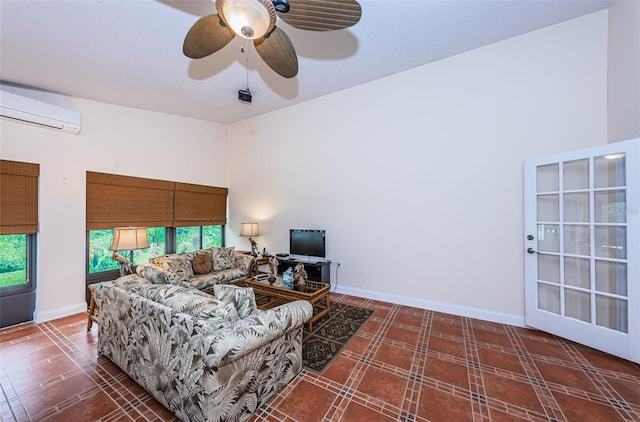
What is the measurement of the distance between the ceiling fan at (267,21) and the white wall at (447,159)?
1.83 meters

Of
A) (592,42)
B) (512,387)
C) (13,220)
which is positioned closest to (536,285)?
(512,387)

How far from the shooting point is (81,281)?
374 cm

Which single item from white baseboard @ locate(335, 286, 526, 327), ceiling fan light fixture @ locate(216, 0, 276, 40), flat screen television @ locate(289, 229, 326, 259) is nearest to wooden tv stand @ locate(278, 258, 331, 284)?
flat screen television @ locate(289, 229, 326, 259)

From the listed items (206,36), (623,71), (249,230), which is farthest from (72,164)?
(623,71)

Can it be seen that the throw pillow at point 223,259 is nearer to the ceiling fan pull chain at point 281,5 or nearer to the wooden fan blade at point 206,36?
the wooden fan blade at point 206,36

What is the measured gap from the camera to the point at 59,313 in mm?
3498

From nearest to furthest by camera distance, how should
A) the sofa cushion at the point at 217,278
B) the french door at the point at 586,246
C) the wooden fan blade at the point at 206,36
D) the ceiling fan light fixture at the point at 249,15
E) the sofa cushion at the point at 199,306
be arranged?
1. the ceiling fan light fixture at the point at 249,15
2. the sofa cushion at the point at 199,306
3. the wooden fan blade at the point at 206,36
4. the french door at the point at 586,246
5. the sofa cushion at the point at 217,278

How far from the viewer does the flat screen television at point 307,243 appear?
4367mm

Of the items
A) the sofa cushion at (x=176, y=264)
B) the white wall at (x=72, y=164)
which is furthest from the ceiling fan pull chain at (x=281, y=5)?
the white wall at (x=72, y=164)

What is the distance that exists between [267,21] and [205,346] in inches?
80.6

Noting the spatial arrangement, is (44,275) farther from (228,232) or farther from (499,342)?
(499,342)

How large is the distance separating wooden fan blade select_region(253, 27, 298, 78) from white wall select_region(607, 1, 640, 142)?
3.16 m

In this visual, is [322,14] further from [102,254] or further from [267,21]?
[102,254]

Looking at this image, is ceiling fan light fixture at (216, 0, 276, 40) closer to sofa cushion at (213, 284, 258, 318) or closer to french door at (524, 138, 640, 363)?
sofa cushion at (213, 284, 258, 318)
